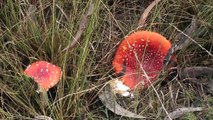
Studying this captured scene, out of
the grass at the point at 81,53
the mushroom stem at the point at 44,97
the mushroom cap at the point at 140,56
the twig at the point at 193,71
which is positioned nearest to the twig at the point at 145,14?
the grass at the point at 81,53

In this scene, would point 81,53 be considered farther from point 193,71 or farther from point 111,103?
point 193,71

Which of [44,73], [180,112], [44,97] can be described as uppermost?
[44,73]

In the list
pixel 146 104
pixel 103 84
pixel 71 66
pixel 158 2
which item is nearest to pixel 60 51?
pixel 71 66

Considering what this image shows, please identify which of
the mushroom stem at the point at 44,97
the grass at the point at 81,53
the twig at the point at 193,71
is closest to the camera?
the mushroom stem at the point at 44,97

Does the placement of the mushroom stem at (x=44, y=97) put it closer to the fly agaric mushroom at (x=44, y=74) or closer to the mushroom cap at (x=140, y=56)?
the fly agaric mushroom at (x=44, y=74)

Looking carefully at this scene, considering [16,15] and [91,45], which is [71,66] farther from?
[16,15]

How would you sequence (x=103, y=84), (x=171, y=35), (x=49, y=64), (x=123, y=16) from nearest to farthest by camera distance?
(x=49, y=64) < (x=103, y=84) < (x=171, y=35) < (x=123, y=16)

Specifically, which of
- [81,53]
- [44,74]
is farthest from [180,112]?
[44,74]
